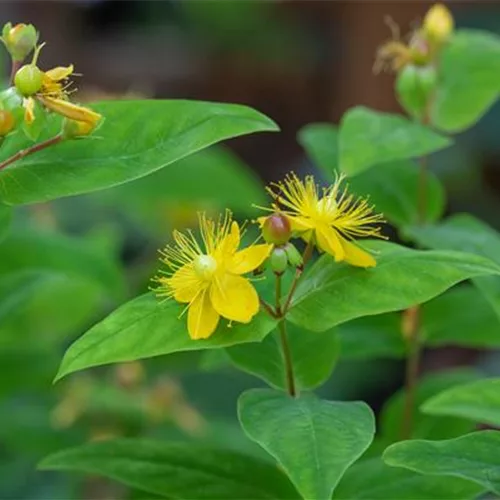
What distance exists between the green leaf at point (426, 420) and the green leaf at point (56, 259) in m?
0.29

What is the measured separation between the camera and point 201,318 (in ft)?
2.39

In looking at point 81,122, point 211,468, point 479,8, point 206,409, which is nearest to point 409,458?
point 211,468

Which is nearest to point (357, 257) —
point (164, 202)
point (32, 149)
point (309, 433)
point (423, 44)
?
point (309, 433)

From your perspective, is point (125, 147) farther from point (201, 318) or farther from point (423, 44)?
point (423, 44)

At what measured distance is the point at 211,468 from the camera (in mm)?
836

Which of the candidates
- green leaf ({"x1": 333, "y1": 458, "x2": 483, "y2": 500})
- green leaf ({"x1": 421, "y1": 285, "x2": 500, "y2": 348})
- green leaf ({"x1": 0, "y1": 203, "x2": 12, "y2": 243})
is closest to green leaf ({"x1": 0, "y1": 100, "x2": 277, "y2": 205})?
green leaf ({"x1": 0, "y1": 203, "x2": 12, "y2": 243})

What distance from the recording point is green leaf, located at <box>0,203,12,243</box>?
801 millimetres

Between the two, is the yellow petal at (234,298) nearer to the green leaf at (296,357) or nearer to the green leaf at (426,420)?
the green leaf at (296,357)

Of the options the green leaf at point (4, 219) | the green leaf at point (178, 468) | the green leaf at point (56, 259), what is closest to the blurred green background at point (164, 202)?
the green leaf at point (56, 259)

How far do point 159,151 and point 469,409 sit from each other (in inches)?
10.4

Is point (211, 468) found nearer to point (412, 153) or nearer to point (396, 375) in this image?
point (412, 153)

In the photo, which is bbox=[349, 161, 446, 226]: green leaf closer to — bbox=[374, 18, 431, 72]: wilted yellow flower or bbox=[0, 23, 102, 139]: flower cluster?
bbox=[374, 18, 431, 72]: wilted yellow flower

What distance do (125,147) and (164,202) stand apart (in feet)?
3.12

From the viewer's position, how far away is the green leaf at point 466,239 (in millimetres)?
866
